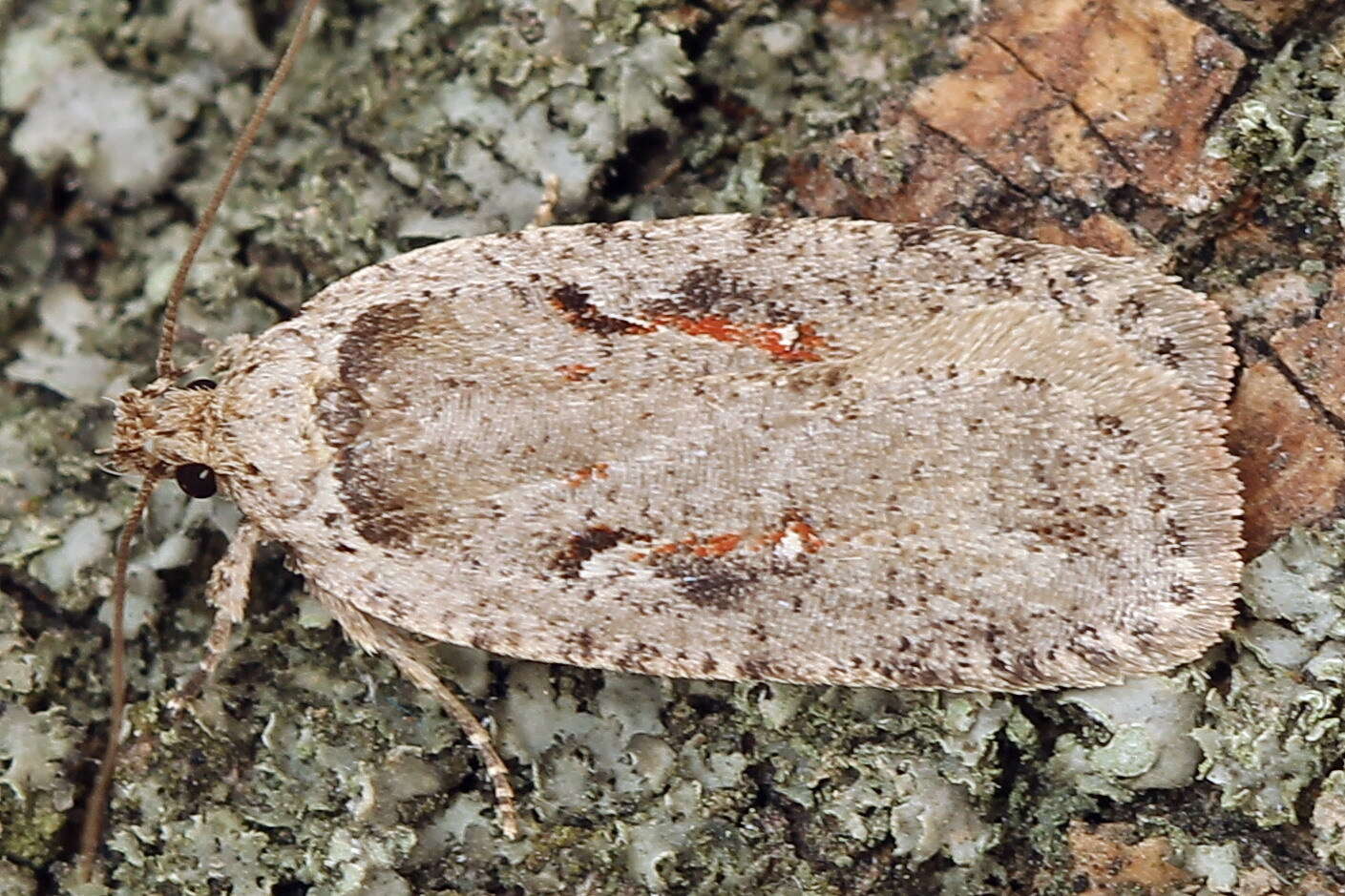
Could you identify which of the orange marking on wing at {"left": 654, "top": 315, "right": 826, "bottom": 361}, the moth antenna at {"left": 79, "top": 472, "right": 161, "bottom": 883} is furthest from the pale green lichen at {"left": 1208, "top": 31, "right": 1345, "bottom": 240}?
the moth antenna at {"left": 79, "top": 472, "right": 161, "bottom": 883}

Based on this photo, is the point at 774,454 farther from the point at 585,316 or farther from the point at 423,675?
the point at 423,675

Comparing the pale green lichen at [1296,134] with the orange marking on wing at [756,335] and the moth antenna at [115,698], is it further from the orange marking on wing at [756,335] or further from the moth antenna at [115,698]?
the moth antenna at [115,698]

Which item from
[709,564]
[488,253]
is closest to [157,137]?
[488,253]

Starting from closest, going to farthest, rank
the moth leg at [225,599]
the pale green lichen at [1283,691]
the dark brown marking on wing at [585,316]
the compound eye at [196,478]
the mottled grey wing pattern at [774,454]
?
the pale green lichen at [1283,691], the mottled grey wing pattern at [774,454], the dark brown marking on wing at [585,316], the moth leg at [225,599], the compound eye at [196,478]

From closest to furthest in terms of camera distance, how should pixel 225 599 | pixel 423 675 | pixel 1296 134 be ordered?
pixel 1296 134, pixel 423 675, pixel 225 599

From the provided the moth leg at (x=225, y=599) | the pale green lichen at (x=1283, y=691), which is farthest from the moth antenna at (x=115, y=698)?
the pale green lichen at (x=1283, y=691)

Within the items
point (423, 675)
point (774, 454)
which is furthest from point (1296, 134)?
point (423, 675)

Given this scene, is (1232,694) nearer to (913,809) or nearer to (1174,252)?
(913,809)
